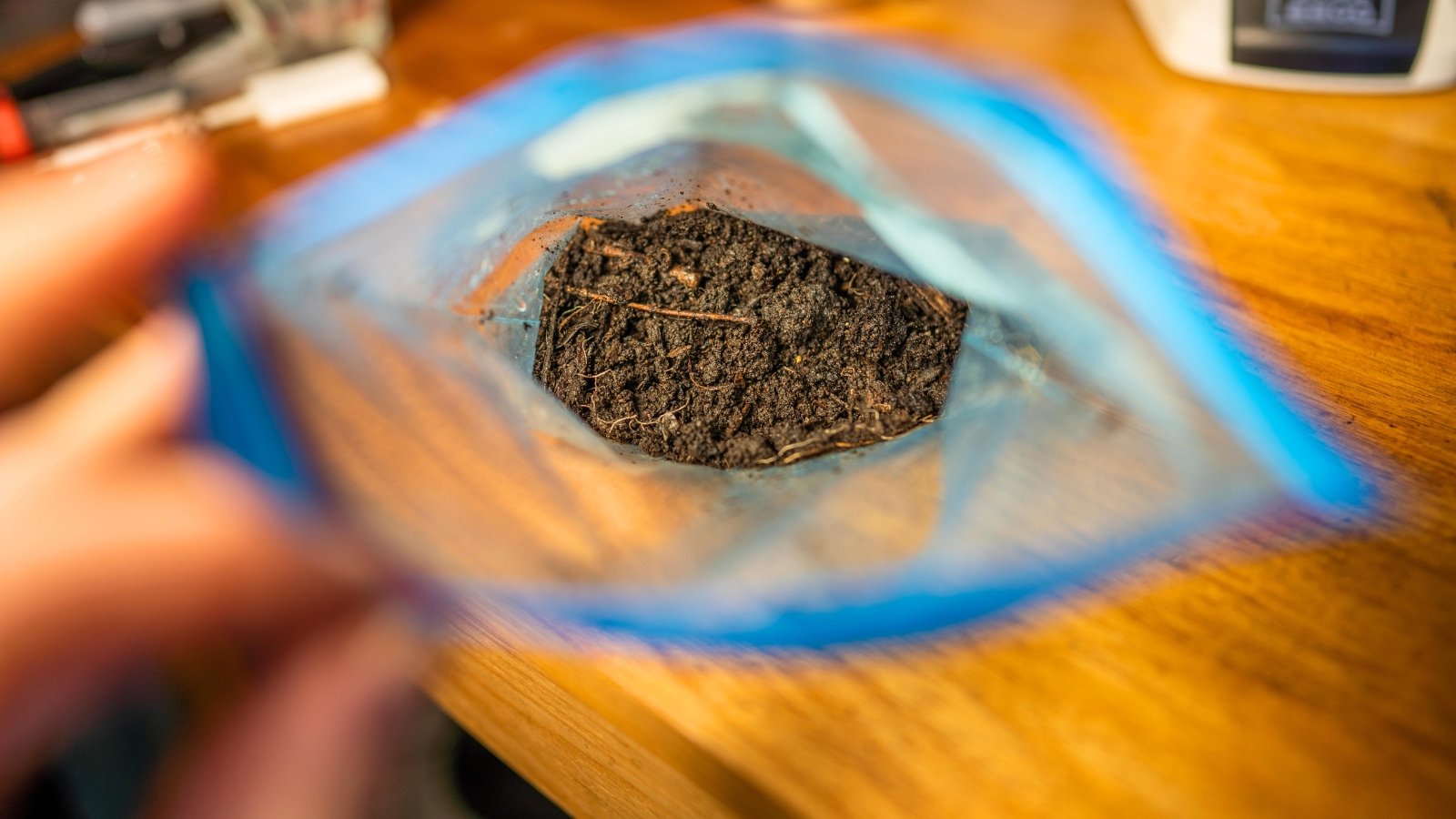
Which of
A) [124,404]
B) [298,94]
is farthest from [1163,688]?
[298,94]

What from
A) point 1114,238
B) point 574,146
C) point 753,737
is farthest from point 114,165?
point 1114,238

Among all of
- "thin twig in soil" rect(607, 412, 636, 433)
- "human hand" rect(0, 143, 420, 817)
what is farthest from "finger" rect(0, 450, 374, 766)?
"thin twig in soil" rect(607, 412, 636, 433)

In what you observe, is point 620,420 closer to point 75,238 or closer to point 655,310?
point 655,310

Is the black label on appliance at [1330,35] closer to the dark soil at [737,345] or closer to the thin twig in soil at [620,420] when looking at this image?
the dark soil at [737,345]

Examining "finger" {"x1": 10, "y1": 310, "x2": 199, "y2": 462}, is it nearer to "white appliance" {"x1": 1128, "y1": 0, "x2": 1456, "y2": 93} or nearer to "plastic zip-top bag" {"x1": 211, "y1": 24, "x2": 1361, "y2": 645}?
"plastic zip-top bag" {"x1": 211, "y1": 24, "x2": 1361, "y2": 645}

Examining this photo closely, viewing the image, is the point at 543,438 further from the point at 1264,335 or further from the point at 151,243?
the point at 1264,335

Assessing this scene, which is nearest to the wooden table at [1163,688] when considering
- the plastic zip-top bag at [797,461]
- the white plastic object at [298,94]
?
the plastic zip-top bag at [797,461]
